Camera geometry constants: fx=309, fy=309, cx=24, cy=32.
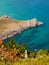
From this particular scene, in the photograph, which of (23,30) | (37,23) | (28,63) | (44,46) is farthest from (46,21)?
(28,63)

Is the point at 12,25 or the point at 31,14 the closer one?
the point at 12,25

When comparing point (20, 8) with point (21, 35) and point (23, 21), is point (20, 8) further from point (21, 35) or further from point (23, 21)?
point (21, 35)

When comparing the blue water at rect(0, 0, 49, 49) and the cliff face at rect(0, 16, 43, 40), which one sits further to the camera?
the cliff face at rect(0, 16, 43, 40)

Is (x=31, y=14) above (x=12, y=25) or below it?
above

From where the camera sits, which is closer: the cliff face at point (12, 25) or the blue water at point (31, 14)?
the blue water at point (31, 14)
